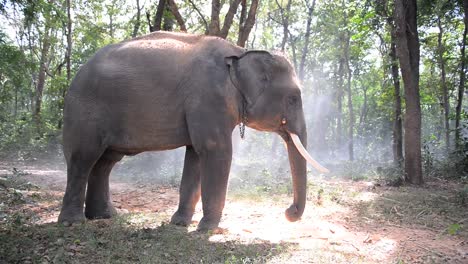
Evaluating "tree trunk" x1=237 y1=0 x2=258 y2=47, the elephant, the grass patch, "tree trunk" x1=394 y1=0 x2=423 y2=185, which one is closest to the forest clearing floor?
the grass patch

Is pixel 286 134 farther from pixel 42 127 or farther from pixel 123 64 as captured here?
pixel 42 127

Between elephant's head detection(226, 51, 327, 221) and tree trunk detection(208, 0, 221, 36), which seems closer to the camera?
elephant's head detection(226, 51, 327, 221)

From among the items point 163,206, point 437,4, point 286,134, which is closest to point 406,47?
point 437,4

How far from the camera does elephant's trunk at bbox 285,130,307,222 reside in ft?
18.6

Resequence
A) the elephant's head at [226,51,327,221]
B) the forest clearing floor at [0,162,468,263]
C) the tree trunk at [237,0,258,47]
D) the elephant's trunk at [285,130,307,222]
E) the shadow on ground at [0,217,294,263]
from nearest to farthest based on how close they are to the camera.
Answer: the shadow on ground at [0,217,294,263]
the forest clearing floor at [0,162,468,263]
the elephant's trunk at [285,130,307,222]
the elephant's head at [226,51,327,221]
the tree trunk at [237,0,258,47]

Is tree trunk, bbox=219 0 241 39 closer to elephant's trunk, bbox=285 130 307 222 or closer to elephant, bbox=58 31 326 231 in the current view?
elephant, bbox=58 31 326 231

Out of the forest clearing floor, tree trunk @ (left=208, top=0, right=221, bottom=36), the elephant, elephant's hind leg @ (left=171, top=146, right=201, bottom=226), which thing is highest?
tree trunk @ (left=208, top=0, right=221, bottom=36)

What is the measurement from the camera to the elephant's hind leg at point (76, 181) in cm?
571

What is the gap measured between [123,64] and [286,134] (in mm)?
2484

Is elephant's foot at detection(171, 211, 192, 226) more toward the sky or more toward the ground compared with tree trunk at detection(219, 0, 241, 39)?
more toward the ground

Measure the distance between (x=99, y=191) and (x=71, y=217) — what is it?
75cm

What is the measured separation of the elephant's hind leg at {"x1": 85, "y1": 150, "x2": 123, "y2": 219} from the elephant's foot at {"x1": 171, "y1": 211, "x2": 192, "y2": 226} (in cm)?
115

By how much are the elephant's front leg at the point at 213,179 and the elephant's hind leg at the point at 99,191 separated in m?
1.70

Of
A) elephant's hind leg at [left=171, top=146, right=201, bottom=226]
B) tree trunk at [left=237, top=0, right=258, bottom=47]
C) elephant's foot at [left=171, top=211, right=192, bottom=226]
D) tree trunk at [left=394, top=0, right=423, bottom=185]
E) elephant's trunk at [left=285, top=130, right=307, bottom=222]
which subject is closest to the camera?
elephant's trunk at [left=285, top=130, right=307, bottom=222]
